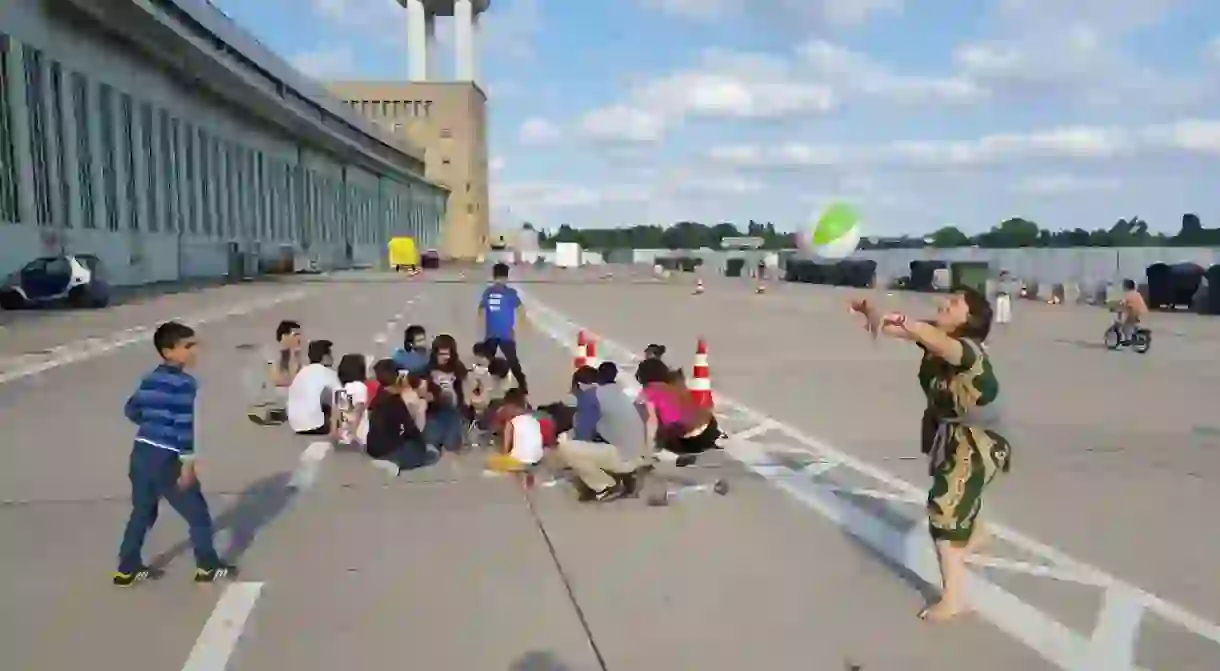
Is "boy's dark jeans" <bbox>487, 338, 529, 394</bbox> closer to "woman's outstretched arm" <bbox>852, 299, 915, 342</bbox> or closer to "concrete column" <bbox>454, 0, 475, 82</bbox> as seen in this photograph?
"woman's outstretched arm" <bbox>852, 299, 915, 342</bbox>

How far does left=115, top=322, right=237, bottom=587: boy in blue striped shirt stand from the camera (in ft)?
19.4

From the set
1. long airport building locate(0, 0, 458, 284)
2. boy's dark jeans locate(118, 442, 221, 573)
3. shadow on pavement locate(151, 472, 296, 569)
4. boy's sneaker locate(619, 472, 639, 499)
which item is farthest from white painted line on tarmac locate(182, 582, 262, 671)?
long airport building locate(0, 0, 458, 284)

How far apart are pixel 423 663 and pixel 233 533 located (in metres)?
2.76

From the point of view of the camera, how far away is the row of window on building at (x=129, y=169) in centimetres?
4047

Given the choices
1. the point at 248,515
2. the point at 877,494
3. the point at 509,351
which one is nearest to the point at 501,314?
the point at 509,351

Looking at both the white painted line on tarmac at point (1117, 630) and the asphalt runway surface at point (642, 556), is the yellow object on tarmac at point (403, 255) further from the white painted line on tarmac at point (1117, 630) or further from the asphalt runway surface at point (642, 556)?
the white painted line on tarmac at point (1117, 630)

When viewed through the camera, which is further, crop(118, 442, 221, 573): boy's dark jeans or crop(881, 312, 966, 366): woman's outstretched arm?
crop(118, 442, 221, 573): boy's dark jeans

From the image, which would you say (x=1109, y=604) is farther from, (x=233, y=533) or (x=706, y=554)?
(x=233, y=533)

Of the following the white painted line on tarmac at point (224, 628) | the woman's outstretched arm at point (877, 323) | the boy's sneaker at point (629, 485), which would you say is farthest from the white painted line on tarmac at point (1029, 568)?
the white painted line on tarmac at point (224, 628)

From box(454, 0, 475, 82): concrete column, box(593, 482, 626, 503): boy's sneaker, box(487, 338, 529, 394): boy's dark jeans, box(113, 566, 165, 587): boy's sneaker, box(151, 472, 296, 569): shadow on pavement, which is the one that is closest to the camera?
box(113, 566, 165, 587): boy's sneaker

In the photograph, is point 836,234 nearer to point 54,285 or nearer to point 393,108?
point 54,285

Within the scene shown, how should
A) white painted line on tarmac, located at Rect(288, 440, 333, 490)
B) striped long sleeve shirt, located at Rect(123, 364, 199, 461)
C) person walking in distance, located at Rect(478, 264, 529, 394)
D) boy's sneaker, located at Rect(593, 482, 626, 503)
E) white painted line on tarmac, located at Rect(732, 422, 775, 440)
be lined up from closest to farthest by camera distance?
striped long sleeve shirt, located at Rect(123, 364, 199, 461)
boy's sneaker, located at Rect(593, 482, 626, 503)
white painted line on tarmac, located at Rect(288, 440, 333, 490)
white painted line on tarmac, located at Rect(732, 422, 775, 440)
person walking in distance, located at Rect(478, 264, 529, 394)

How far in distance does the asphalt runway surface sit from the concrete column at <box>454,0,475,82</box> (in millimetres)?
130533

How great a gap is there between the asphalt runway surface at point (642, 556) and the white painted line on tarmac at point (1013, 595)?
0.02 meters
